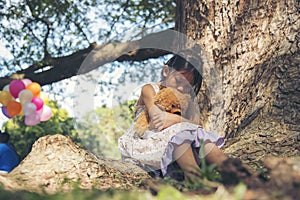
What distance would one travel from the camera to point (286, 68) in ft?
14.4

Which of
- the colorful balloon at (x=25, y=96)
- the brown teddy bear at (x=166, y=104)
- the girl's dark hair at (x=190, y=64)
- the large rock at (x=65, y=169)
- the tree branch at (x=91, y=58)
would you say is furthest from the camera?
the tree branch at (x=91, y=58)

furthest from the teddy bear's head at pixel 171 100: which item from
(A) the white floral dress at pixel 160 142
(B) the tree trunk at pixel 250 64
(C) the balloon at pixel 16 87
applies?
(C) the balloon at pixel 16 87

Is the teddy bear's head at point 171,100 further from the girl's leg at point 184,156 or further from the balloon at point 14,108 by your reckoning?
the balloon at point 14,108

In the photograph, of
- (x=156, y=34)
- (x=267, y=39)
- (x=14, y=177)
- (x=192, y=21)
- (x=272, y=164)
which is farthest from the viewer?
(x=156, y=34)

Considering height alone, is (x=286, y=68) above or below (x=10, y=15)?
below

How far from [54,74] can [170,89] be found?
4770mm

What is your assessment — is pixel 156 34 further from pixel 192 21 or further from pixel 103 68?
pixel 192 21

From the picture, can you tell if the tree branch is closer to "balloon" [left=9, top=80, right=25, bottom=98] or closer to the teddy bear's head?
the teddy bear's head

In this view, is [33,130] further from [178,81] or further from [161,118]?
[161,118]

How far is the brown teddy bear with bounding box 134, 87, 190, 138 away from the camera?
163 inches

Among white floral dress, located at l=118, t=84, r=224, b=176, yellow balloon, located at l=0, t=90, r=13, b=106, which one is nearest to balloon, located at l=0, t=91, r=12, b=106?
yellow balloon, located at l=0, t=90, r=13, b=106

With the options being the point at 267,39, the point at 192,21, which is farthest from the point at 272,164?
the point at 192,21

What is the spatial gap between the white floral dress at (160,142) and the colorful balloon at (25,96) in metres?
0.81

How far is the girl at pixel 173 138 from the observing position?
3.63 meters
